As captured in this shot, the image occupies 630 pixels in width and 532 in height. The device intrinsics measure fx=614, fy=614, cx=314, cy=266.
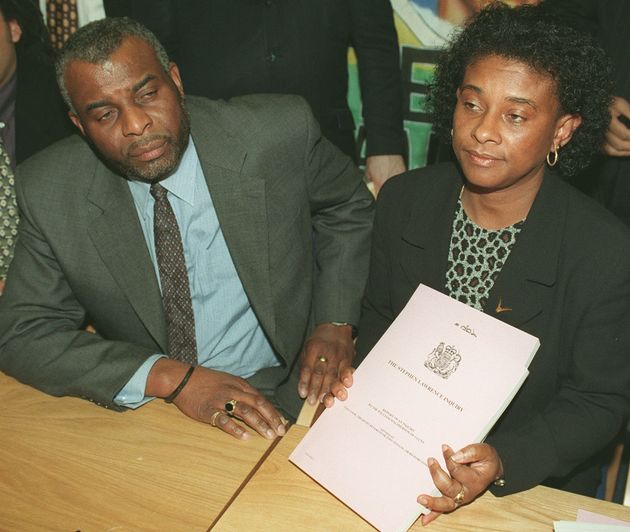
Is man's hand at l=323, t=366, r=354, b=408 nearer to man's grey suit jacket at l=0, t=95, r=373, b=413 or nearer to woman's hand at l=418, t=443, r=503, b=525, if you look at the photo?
woman's hand at l=418, t=443, r=503, b=525

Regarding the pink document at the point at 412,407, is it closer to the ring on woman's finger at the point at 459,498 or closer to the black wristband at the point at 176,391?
the ring on woman's finger at the point at 459,498

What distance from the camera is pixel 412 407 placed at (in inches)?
56.7

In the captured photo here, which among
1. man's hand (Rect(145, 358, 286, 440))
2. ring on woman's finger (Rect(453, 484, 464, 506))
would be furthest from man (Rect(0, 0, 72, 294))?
ring on woman's finger (Rect(453, 484, 464, 506))

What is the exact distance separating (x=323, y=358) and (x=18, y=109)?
1.68 meters

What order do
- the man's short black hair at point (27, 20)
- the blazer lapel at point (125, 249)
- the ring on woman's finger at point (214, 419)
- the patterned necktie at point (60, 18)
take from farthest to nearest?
the patterned necktie at point (60, 18) → the man's short black hair at point (27, 20) → the blazer lapel at point (125, 249) → the ring on woman's finger at point (214, 419)

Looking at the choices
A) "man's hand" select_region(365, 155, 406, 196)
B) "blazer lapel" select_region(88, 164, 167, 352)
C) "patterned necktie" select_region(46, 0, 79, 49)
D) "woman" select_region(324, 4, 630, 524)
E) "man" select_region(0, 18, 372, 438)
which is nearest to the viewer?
"woman" select_region(324, 4, 630, 524)

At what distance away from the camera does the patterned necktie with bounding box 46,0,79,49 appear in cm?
331

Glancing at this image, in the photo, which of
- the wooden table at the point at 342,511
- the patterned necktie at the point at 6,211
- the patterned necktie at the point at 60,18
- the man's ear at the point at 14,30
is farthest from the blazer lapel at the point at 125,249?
the patterned necktie at the point at 60,18

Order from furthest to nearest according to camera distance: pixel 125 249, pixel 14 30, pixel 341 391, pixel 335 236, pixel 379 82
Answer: pixel 379 82 → pixel 14 30 → pixel 335 236 → pixel 125 249 → pixel 341 391

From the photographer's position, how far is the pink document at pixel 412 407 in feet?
4.53

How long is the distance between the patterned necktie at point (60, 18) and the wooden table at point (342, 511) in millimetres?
2831

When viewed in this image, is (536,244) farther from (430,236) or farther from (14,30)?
(14,30)

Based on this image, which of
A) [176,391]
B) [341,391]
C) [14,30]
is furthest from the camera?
[14,30]

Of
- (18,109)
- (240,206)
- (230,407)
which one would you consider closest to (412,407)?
(230,407)
